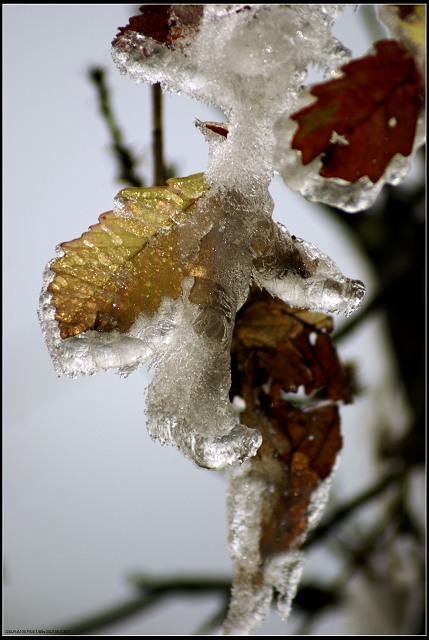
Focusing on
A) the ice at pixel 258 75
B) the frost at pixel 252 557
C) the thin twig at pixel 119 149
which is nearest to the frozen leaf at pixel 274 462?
the frost at pixel 252 557

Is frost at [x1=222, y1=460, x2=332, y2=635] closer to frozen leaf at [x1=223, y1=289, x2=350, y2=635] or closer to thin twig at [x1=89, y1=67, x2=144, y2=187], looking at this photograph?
frozen leaf at [x1=223, y1=289, x2=350, y2=635]

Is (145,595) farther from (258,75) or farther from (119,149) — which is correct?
(258,75)

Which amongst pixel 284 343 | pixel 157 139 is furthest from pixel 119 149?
pixel 284 343

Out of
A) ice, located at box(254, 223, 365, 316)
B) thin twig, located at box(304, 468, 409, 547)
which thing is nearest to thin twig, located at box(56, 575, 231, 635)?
thin twig, located at box(304, 468, 409, 547)

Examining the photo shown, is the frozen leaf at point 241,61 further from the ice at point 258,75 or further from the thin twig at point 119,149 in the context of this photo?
the thin twig at point 119,149

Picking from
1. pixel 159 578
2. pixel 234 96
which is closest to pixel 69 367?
pixel 234 96

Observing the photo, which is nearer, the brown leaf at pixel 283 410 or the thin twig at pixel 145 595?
the brown leaf at pixel 283 410
